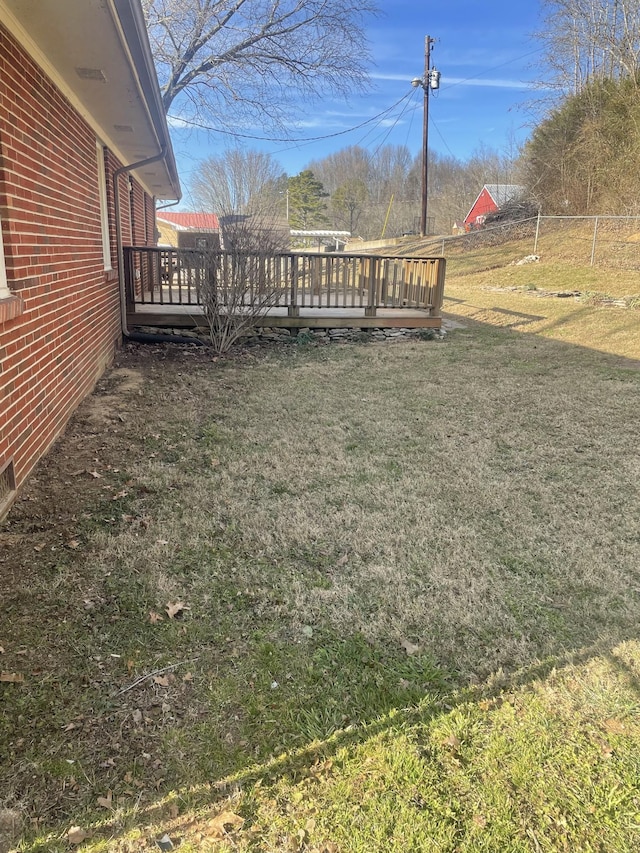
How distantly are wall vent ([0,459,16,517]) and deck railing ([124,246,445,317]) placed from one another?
522 cm

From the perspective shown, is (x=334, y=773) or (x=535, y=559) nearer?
(x=334, y=773)

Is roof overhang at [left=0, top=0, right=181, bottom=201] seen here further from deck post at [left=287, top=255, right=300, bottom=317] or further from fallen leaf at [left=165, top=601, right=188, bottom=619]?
fallen leaf at [left=165, top=601, right=188, bottom=619]

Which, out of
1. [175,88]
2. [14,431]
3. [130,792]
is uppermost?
[175,88]

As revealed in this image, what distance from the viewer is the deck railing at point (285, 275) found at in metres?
7.82

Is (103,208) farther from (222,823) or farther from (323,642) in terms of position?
(222,823)

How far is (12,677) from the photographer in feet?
6.33

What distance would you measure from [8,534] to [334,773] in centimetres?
207

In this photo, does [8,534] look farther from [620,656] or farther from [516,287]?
[516,287]

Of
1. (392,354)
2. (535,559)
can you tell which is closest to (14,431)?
(535,559)

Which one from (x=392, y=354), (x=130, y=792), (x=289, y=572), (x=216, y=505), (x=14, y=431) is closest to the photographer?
(x=130, y=792)

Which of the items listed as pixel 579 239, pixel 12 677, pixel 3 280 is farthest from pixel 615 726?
pixel 579 239

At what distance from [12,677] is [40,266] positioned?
2.82m

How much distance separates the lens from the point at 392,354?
8.58m

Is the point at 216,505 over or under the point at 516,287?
under
